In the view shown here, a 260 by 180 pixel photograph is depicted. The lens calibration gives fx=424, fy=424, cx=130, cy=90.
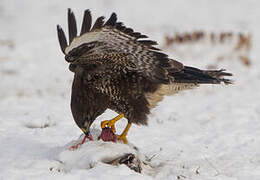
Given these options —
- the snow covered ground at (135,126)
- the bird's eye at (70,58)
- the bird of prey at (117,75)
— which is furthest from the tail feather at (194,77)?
the bird's eye at (70,58)

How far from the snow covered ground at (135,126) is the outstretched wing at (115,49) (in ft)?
2.91

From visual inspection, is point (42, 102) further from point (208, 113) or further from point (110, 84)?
point (110, 84)

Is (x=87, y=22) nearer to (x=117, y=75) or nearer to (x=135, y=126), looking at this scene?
(x=117, y=75)

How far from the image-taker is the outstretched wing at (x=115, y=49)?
4055 millimetres

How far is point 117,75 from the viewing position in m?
4.66

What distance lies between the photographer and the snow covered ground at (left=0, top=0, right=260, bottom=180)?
435 centimetres

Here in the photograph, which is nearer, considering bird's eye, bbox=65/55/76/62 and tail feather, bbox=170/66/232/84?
bird's eye, bbox=65/55/76/62

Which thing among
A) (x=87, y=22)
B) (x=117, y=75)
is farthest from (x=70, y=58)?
(x=117, y=75)

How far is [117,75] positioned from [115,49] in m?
0.42

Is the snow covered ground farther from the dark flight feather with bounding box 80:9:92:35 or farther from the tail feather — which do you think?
the dark flight feather with bounding box 80:9:92:35

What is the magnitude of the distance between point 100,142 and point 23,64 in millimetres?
6906

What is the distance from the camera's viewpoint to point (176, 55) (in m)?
12.2

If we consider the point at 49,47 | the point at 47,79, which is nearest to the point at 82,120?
the point at 47,79

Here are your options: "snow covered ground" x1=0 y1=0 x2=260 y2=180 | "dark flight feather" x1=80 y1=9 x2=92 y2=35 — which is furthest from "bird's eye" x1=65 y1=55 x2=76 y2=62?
"snow covered ground" x1=0 y1=0 x2=260 y2=180
